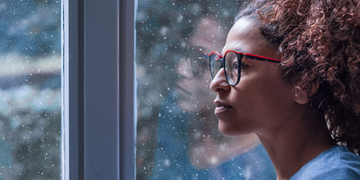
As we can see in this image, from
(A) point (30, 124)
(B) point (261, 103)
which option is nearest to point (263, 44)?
(B) point (261, 103)

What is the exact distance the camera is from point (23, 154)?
1.27 meters

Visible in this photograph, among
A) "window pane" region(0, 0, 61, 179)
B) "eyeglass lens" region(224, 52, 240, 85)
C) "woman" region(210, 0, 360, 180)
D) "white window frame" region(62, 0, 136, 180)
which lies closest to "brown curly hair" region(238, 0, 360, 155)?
"woman" region(210, 0, 360, 180)

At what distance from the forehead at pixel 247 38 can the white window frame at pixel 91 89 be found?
0.37 metres

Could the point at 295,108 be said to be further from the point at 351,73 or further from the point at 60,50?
the point at 60,50

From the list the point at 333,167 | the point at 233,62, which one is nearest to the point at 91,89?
the point at 233,62

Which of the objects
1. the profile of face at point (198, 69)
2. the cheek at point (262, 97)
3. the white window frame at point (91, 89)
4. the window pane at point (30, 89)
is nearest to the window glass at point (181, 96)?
the profile of face at point (198, 69)

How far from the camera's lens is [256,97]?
1111mm

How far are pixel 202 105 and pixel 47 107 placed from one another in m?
0.54

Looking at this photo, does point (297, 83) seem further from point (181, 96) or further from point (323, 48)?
point (181, 96)

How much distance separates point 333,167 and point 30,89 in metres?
0.89

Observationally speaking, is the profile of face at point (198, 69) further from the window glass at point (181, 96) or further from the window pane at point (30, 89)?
the window pane at point (30, 89)

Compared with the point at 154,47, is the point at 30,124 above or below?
below

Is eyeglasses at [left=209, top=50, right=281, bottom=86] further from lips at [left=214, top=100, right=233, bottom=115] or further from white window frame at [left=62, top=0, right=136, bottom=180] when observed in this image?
white window frame at [left=62, top=0, right=136, bottom=180]

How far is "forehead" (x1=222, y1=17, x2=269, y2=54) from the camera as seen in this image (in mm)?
1124
